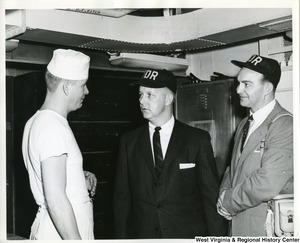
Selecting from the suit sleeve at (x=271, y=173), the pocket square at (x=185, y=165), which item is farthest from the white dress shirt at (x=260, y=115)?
the pocket square at (x=185, y=165)

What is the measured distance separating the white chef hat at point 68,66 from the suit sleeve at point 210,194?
34.1 inches

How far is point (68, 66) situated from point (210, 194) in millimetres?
1073

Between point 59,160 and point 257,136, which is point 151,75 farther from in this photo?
point 59,160

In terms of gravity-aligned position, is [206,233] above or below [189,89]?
below

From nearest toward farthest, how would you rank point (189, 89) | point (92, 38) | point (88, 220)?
point (88, 220)
point (92, 38)
point (189, 89)

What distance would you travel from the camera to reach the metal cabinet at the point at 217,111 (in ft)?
11.2

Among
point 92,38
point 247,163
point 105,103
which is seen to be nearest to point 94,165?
point 105,103

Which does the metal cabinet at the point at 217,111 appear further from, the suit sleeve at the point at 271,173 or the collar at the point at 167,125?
the suit sleeve at the point at 271,173

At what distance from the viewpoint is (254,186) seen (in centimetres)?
200

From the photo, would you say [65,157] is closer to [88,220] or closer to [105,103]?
[88,220]

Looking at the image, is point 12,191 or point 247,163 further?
point 12,191

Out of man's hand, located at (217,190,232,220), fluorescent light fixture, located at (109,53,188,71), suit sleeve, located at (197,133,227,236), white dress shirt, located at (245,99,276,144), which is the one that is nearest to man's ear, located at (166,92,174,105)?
suit sleeve, located at (197,133,227,236)

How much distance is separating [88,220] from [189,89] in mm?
2186

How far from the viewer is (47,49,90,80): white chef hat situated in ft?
5.99
